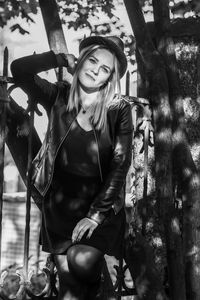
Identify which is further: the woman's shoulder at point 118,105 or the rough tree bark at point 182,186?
the rough tree bark at point 182,186

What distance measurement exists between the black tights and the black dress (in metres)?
0.06

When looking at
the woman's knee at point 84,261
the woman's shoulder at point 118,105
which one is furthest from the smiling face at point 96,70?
the woman's knee at point 84,261

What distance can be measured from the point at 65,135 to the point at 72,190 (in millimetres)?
300

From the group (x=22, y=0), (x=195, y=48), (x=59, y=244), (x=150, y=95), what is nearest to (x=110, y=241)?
(x=59, y=244)

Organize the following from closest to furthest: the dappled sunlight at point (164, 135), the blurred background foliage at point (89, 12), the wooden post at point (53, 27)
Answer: the dappled sunlight at point (164, 135) → the wooden post at point (53, 27) → the blurred background foliage at point (89, 12)

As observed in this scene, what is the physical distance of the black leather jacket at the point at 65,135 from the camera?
337 centimetres

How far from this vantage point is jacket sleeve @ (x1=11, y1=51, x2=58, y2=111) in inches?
136

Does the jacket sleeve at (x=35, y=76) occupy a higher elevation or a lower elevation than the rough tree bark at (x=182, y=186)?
higher

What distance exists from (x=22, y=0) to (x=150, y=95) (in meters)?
2.47

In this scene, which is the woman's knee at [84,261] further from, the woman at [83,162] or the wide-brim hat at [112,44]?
the wide-brim hat at [112,44]

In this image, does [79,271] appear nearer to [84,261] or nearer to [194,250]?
[84,261]

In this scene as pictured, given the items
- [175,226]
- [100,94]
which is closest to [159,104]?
[175,226]

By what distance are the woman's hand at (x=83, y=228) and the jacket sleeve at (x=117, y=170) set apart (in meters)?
0.03

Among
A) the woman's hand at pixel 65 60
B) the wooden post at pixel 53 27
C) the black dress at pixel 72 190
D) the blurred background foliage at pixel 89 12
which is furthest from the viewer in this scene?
the blurred background foliage at pixel 89 12
